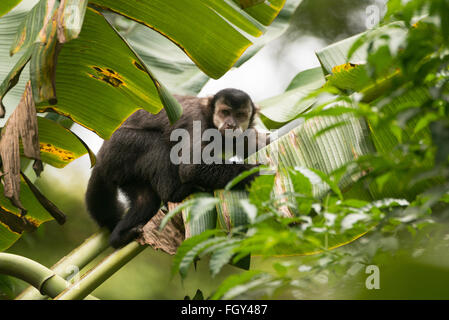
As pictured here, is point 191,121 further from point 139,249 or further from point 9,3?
point 9,3

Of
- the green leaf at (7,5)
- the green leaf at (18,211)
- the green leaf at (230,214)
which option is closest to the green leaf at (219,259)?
the green leaf at (230,214)

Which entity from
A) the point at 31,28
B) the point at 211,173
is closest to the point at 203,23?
the point at 31,28

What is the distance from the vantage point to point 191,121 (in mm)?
4102

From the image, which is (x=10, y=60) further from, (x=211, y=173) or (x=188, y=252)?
(x=188, y=252)

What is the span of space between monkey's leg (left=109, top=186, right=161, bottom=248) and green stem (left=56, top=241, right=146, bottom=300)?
0.11m

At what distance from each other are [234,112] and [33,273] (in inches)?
80.1

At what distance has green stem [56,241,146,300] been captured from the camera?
9.54 ft

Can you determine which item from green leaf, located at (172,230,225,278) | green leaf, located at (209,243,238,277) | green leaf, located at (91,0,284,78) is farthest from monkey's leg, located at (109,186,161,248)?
green leaf, located at (209,243,238,277)

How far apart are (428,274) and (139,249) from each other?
1.92 meters

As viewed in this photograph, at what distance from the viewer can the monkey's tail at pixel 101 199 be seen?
404 centimetres

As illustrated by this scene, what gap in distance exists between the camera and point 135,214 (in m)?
3.78
